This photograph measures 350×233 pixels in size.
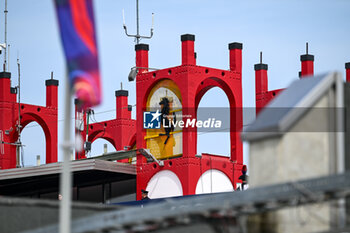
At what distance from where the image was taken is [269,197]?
1143cm

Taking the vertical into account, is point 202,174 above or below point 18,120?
below

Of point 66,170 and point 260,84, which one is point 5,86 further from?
point 66,170

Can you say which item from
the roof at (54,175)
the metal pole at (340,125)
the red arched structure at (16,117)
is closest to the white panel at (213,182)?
the roof at (54,175)

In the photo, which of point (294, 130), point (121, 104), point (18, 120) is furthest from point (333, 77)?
point (121, 104)

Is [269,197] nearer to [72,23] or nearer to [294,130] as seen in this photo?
[294,130]

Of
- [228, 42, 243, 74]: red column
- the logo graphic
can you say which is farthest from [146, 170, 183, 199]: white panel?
[228, 42, 243, 74]: red column

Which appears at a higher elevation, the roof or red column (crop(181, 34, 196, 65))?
red column (crop(181, 34, 196, 65))

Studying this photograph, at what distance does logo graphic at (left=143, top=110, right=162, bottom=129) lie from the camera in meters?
37.6

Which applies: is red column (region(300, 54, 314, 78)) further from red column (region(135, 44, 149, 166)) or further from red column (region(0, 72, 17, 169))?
red column (region(0, 72, 17, 169))

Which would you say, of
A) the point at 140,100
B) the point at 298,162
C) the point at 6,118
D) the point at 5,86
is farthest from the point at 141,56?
the point at 298,162

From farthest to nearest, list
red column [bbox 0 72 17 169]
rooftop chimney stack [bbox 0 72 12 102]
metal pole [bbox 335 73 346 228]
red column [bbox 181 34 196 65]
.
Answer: rooftop chimney stack [bbox 0 72 12 102] < red column [bbox 0 72 17 169] < red column [bbox 181 34 196 65] < metal pole [bbox 335 73 346 228]

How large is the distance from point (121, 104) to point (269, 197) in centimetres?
3995

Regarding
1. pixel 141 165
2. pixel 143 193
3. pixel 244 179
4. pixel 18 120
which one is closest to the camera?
pixel 244 179

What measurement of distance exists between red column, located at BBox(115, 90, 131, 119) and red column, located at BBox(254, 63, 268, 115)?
12775 millimetres
